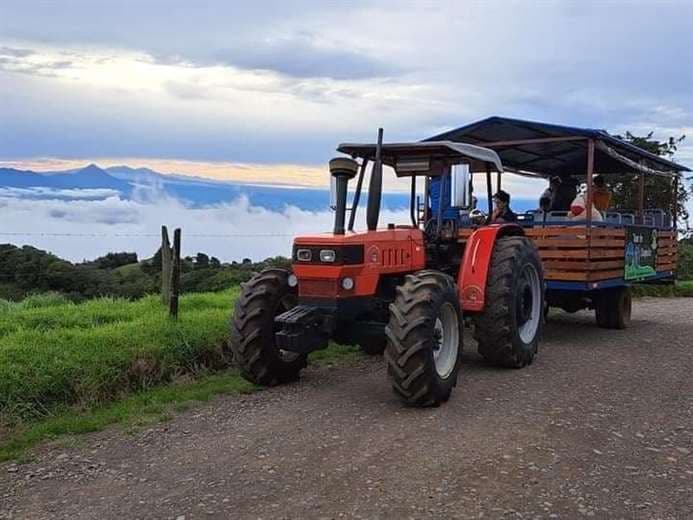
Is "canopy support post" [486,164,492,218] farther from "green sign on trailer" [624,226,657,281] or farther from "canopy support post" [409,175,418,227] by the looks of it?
"green sign on trailer" [624,226,657,281]

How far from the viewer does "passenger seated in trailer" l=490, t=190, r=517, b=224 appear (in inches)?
403

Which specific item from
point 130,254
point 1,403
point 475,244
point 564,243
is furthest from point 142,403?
point 130,254

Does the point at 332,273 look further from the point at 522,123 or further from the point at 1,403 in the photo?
the point at 522,123

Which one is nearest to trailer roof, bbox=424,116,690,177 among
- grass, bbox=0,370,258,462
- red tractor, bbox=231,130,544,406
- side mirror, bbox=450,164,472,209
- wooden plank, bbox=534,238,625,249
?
wooden plank, bbox=534,238,625,249

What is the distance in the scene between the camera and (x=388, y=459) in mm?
5227

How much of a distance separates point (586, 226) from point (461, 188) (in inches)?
114

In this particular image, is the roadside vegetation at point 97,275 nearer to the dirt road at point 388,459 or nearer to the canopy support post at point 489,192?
the canopy support post at point 489,192

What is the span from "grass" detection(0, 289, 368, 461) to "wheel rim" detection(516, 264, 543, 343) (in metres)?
1.97

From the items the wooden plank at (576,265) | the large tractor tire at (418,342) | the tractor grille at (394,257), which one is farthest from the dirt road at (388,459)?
the wooden plank at (576,265)

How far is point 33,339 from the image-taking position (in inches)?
291

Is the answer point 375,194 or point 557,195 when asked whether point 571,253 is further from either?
point 375,194

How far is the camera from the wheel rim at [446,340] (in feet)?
22.4

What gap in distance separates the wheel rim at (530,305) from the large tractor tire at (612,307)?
2.98 metres

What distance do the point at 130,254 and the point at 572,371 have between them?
10759 millimetres
